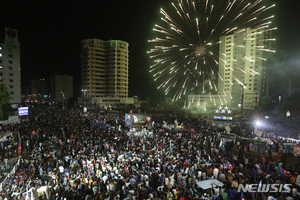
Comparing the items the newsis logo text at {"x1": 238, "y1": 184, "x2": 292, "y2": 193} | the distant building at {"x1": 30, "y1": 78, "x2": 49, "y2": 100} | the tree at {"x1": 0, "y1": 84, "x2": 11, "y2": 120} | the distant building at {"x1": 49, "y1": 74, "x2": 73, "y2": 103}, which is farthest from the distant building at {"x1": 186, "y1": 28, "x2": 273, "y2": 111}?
the distant building at {"x1": 30, "y1": 78, "x2": 49, "y2": 100}

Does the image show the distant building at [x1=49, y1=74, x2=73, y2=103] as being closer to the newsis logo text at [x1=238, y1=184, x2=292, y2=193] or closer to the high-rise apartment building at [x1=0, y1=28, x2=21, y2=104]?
the high-rise apartment building at [x1=0, y1=28, x2=21, y2=104]

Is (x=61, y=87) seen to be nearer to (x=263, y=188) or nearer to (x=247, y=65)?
(x=247, y=65)

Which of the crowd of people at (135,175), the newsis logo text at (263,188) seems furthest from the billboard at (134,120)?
the newsis logo text at (263,188)

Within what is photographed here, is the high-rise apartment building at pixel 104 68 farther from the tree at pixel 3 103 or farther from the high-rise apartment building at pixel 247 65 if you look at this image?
the tree at pixel 3 103

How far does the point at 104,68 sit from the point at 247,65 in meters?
67.0

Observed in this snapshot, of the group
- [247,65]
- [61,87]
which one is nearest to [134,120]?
[247,65]

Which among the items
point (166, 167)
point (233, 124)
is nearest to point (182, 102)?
point (233, 124)

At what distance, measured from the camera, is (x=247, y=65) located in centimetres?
7100

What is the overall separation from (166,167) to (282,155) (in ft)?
36.7

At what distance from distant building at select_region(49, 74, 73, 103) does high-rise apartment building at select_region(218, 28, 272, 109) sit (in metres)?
98.2

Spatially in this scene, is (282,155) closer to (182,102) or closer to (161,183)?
(161,183)

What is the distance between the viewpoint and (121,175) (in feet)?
32.9

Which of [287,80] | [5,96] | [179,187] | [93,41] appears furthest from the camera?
[93,41]

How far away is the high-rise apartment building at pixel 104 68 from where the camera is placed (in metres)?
79.4
